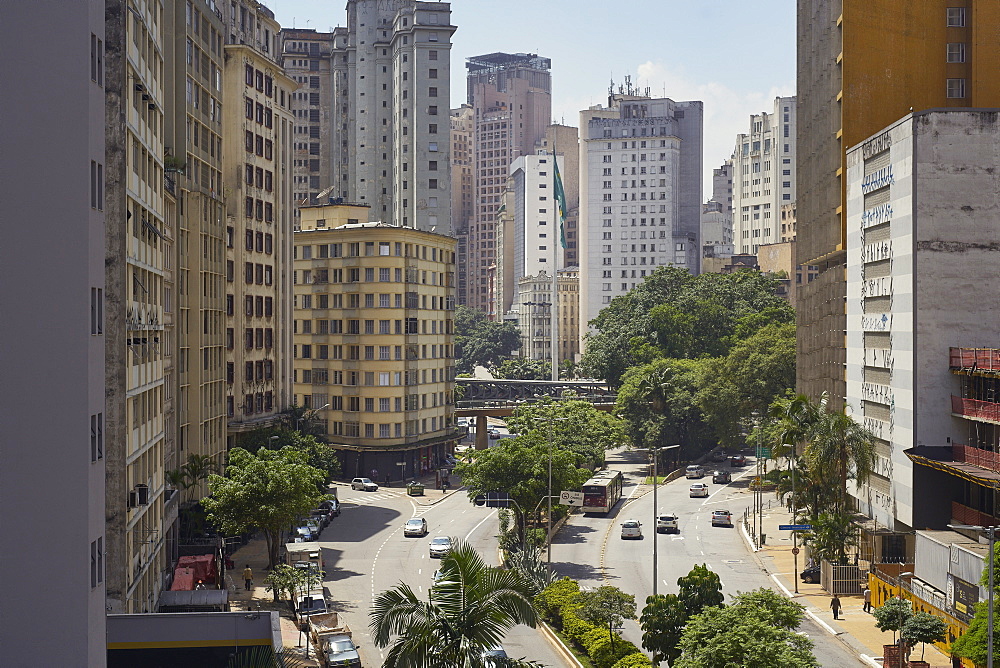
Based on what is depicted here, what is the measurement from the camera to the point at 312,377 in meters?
120

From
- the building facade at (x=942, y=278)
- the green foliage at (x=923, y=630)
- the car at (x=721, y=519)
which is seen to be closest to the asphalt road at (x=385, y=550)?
the green foliage at (x=923, y=630)

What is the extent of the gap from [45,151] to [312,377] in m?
94.6

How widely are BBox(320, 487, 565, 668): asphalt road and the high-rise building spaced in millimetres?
62966

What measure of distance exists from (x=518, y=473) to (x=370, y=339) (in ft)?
140

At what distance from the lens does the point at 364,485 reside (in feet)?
372

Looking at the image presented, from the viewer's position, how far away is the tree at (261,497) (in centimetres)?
6694

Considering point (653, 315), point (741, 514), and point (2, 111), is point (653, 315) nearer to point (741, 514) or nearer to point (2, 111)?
point (741, 514)

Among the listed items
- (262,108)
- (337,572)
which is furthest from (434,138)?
(337,572)

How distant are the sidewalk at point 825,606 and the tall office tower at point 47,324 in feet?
128

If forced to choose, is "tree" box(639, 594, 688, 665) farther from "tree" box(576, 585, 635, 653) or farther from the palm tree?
the palm tree

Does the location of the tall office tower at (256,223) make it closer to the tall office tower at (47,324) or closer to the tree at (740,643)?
the tree at (740,643)

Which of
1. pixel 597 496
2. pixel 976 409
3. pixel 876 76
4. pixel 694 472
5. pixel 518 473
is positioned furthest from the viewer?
pixel 694 472

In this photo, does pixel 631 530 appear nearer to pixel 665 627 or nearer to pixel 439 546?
pixel 439 546

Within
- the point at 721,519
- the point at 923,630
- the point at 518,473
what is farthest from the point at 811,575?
the point at 923,630
